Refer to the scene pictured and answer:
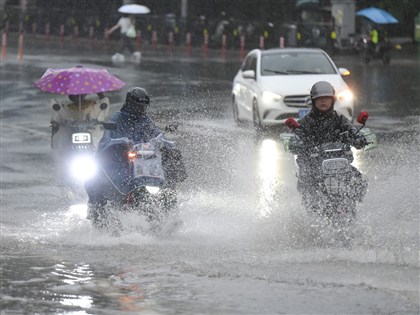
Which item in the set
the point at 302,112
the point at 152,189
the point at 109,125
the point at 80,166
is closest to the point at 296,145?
the point at 152,189

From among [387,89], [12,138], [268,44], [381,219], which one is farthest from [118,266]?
[268,44]

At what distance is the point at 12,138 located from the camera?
2098 cm

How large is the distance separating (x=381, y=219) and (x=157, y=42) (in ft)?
143

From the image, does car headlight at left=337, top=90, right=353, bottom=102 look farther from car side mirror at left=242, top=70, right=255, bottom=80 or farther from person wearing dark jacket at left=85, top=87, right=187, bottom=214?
person wearing dark jacket at left=85, top=87, right=187, bottom=214

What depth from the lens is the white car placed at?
872 inches

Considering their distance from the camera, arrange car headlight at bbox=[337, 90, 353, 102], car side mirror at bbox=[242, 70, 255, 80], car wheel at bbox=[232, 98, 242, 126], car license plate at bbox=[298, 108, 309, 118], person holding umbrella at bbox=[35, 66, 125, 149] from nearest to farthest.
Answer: person holding umbrella at bbox=[35, 66, 125, 149]
car license plate at bbox=[298, 108, 309, 118]
car headlight at bbox=[337, 90, 353, 102]
car side mirror at bbox=[242, 70, 255, 80]
car wheel at bbox=[232, 98, 242, 126]

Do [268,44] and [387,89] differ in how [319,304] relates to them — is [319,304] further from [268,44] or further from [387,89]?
[268,44]

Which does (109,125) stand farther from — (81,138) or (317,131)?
(81,138)

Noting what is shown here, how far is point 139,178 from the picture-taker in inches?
454

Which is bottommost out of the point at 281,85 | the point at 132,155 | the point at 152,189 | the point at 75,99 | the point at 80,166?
the point at 152,189

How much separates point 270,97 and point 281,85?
1.46 ft

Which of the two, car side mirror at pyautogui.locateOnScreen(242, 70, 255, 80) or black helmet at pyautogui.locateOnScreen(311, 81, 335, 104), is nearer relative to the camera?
black helmet at pyautogui.locateOnScreen(311, 81, 335, 104)

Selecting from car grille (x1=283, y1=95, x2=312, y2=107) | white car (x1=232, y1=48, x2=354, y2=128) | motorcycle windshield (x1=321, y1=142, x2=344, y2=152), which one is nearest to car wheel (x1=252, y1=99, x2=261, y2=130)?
white car (x1=232, y1=48, x2=354, y2=128)

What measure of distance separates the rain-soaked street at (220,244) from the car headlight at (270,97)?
2.74 ft
